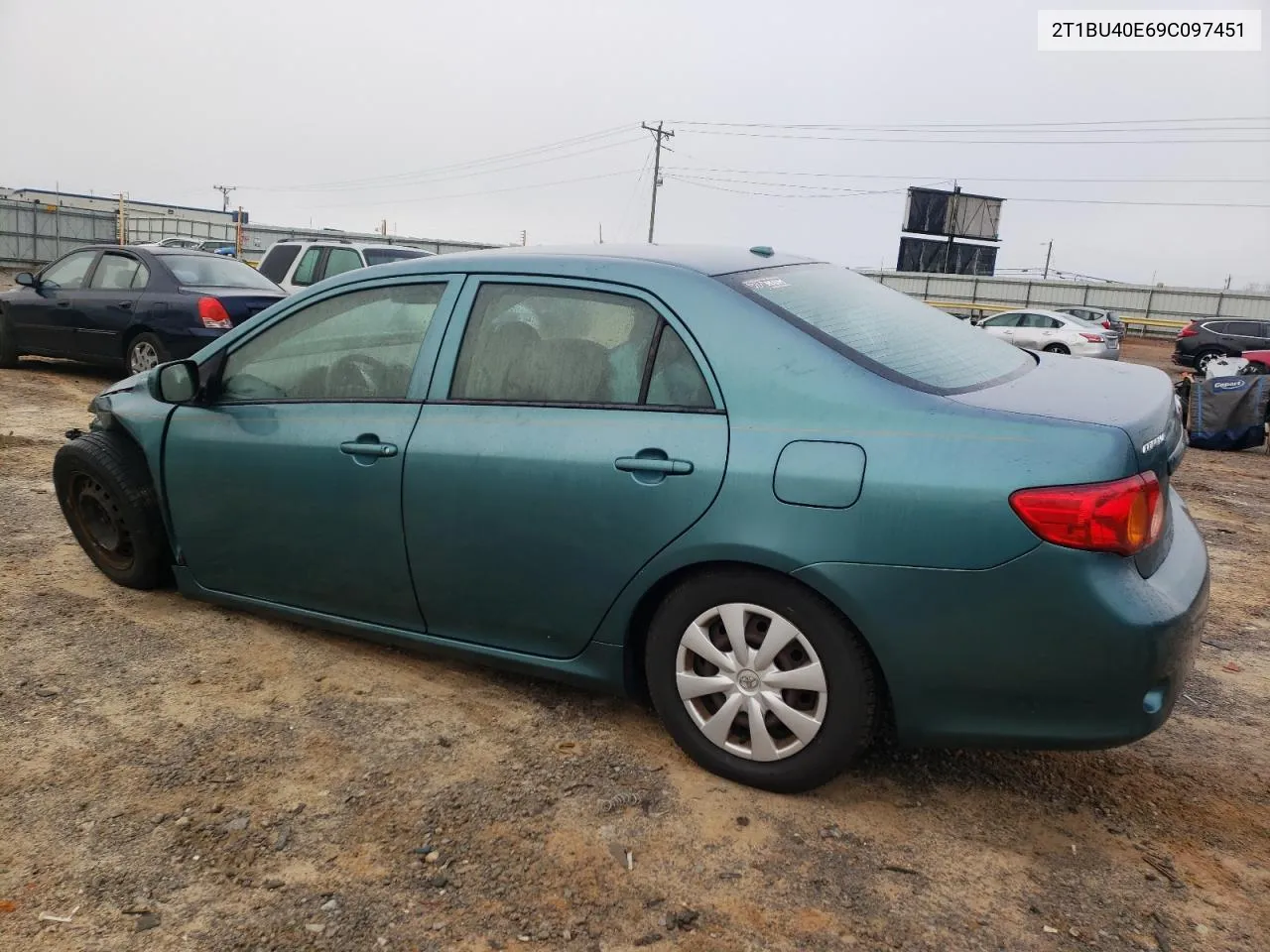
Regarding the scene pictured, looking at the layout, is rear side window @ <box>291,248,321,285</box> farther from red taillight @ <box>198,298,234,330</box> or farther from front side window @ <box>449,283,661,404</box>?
front side window @ <box>449,283,661,404</box>

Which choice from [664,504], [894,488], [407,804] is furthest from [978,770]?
[407,804]

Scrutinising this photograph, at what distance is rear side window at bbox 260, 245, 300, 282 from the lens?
13.3 meters

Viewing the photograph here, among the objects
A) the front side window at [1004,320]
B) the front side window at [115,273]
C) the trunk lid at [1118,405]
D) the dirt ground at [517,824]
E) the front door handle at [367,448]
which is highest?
the front side window at [1004,320]

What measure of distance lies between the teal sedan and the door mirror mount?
1cm

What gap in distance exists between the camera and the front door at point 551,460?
2783 millimetres

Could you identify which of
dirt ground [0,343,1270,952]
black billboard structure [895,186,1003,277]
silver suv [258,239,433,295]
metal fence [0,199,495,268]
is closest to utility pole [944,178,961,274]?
black billboard structure [895,186,1003,277]

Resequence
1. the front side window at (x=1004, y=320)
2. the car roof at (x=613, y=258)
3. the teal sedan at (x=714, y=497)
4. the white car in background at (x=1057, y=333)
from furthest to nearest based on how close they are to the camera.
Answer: the front side window at (x=1004, y=320)
the white car in background at (x=1057, y=333)
the car roof at (x=613, y=258)
the teal sedan at (x=714, y=497)

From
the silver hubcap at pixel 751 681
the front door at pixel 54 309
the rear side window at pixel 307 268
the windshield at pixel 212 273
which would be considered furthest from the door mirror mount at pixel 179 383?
the rear side window at pixel 307 268

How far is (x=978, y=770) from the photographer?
3.00 m

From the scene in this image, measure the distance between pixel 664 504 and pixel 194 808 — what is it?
4.98 feet

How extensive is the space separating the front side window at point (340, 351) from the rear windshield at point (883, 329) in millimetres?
1139

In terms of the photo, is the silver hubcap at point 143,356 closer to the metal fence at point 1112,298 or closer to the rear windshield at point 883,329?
the rear windshield at point 883,329

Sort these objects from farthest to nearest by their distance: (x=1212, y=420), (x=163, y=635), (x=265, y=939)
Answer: (x=1212, y=420), (x=163, y=635), (x=265, y=939)

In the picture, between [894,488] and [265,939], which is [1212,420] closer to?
[894,488]
